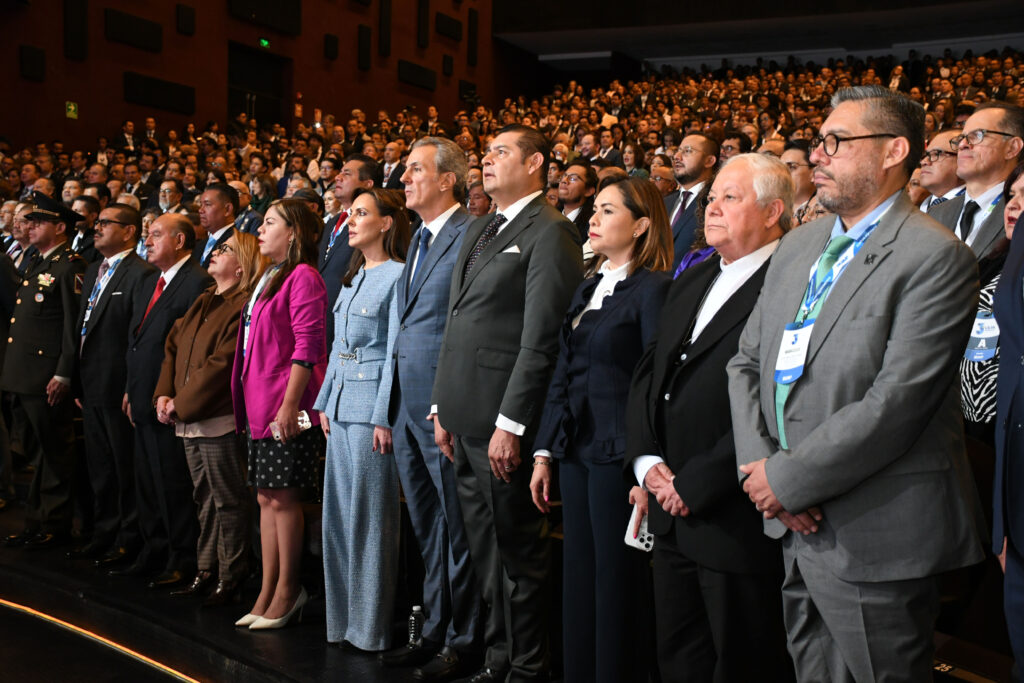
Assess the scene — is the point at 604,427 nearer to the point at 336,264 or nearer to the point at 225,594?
the point at 225,594

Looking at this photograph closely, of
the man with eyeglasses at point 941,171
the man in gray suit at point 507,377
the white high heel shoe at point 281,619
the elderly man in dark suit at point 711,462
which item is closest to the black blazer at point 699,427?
the elderly man in dark suit at point 711,462

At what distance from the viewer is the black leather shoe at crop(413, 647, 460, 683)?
2.82 metres

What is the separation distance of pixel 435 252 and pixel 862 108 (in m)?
1.45

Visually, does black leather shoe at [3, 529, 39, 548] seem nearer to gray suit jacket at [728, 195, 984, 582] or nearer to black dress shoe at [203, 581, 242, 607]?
black dress shoe at [203, 581, 242, 607]

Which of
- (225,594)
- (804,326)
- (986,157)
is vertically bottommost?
(225,594)

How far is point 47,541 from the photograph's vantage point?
436 cm

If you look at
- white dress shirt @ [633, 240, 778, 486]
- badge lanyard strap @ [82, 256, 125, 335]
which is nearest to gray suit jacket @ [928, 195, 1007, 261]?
white dress shirt @ [633, 240, 778, 486]

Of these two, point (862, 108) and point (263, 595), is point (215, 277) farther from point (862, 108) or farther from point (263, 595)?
point (862, 108)

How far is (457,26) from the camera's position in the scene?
20609 millimetres

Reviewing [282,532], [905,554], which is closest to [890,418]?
→ [905,554]

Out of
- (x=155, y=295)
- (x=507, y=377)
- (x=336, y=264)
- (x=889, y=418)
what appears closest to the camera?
(x=889, y=418)

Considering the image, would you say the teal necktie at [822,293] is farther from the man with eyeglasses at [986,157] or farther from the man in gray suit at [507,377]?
the man with eyeglasses at [986,157]

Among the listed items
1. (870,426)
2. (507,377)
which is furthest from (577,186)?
(870,426)

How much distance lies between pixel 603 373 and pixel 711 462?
18.6 inches
